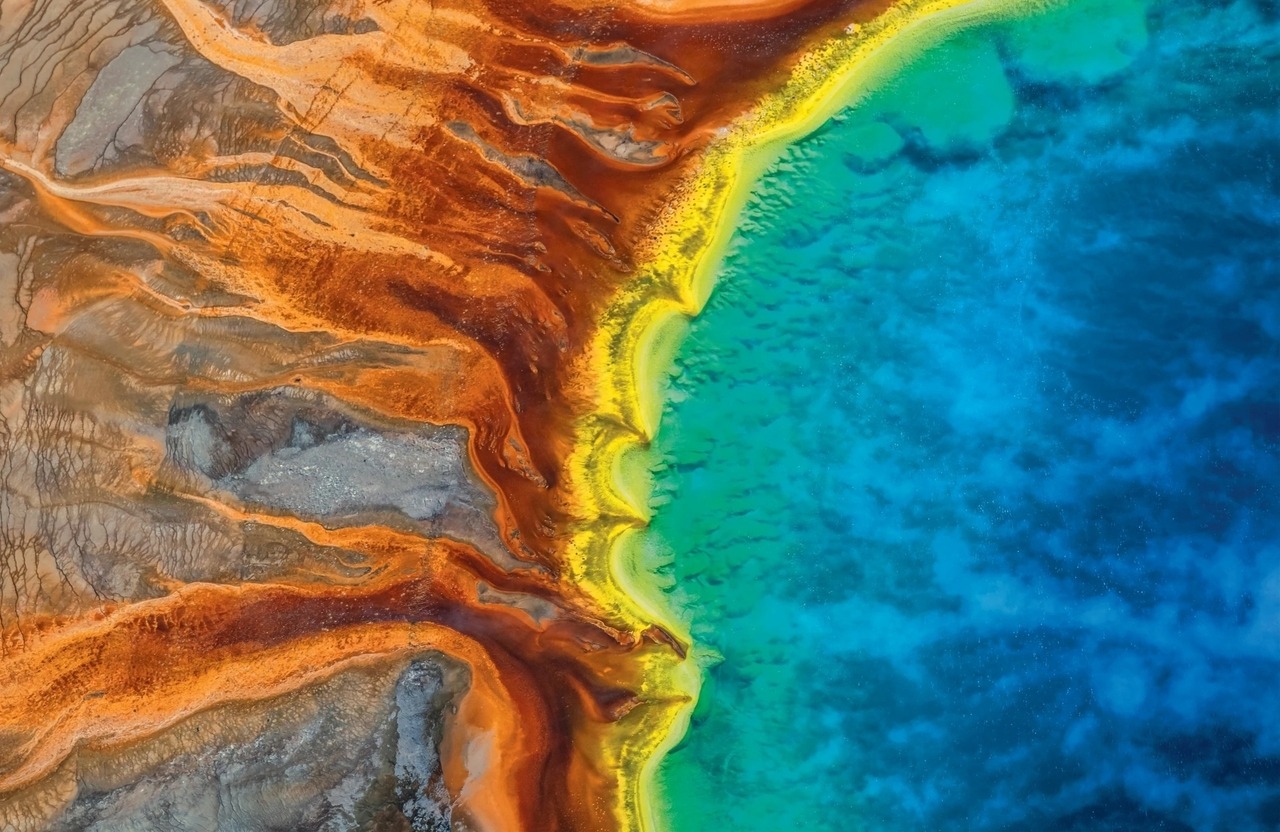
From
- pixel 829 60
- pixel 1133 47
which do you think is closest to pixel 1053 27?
pixel 1133 47

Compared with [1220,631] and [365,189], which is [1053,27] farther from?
[365,189]

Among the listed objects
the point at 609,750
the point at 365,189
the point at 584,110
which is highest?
the point at 584,110

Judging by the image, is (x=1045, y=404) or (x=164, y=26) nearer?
(x=164, y=26)

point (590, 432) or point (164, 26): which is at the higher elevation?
point (164, 26)

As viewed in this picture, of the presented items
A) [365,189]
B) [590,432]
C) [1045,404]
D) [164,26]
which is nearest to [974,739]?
[1045,404]

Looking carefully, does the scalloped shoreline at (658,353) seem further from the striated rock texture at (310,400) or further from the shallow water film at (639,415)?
the striated rock texture at (310,400)

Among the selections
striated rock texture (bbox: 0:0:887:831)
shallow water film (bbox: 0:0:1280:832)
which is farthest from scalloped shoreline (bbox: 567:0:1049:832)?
striated rock texture (bbox: 0:0:887:831)

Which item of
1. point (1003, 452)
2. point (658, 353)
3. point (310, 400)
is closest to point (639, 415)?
point (658, 353)

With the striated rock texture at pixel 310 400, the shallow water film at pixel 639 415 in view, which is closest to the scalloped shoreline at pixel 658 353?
the shallow water film at pixel 639 415
